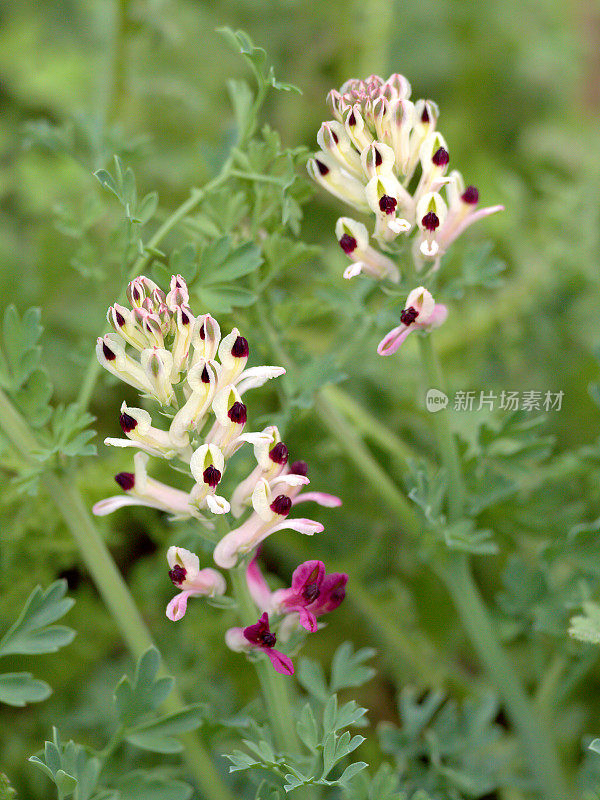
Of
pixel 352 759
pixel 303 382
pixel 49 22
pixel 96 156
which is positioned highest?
pixel 49 22

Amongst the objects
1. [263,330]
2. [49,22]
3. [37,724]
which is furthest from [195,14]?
[37,724]

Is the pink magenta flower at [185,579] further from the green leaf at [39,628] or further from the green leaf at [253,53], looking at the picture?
the green leaf at [253,53]

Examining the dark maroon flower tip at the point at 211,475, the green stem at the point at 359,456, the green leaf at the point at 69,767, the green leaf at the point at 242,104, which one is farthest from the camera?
the green stem at the point at 359,456

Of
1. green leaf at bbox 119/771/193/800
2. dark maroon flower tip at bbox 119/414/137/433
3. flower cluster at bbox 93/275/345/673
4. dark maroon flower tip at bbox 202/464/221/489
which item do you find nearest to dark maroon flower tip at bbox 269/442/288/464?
flower cluster at bbox 93/275/345/673

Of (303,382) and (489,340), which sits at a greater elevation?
(489,340)

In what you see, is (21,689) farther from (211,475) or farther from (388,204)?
(388,204)

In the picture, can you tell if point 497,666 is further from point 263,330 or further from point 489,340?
point 489,340

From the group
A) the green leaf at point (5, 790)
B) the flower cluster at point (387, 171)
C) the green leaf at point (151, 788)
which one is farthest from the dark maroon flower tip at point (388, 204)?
the green leaf at point (5, 790)
